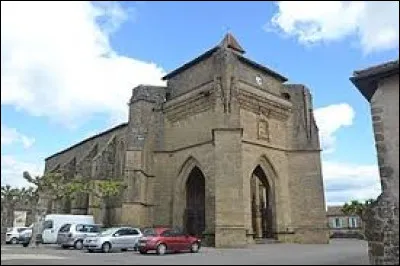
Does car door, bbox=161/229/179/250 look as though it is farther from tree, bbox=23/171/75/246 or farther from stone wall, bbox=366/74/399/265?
stone wall, bbox=366/74/399/265

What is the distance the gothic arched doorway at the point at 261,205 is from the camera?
107 feet

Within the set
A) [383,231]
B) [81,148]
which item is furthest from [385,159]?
[81,148]

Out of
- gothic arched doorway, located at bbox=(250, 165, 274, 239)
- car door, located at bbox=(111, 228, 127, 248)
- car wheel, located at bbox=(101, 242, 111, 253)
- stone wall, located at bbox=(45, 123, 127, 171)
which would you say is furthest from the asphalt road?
stone wall, located at bbox=(45, 123, 127, 171)

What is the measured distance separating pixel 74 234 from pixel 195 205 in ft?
32.5

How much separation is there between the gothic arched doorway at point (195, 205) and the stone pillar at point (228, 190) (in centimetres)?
426

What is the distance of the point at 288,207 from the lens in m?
32.8

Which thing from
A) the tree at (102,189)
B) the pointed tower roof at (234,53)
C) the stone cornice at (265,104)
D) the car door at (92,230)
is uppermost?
the pointed tower roof at (234,53)

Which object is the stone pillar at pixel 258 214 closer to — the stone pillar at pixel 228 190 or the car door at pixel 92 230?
the stone pillar at pixel 228 190

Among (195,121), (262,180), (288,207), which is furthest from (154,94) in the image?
(288,207)

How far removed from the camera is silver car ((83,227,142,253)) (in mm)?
24422

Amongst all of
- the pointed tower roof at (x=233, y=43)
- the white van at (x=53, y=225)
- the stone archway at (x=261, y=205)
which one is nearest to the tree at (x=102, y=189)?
the white van at (x=53, y=225)

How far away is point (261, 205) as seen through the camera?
123ft

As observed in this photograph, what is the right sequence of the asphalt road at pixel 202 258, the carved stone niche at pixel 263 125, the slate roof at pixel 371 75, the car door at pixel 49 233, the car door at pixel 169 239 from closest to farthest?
the slate roof at pixel 371 75 < the asphalt road at pixel 202 258 < the car door at pixel 169 239 < the car door at pixel 49 233 < the carved stone niche at pixel 263 125

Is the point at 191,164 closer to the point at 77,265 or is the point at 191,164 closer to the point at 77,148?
the point at 77,265
